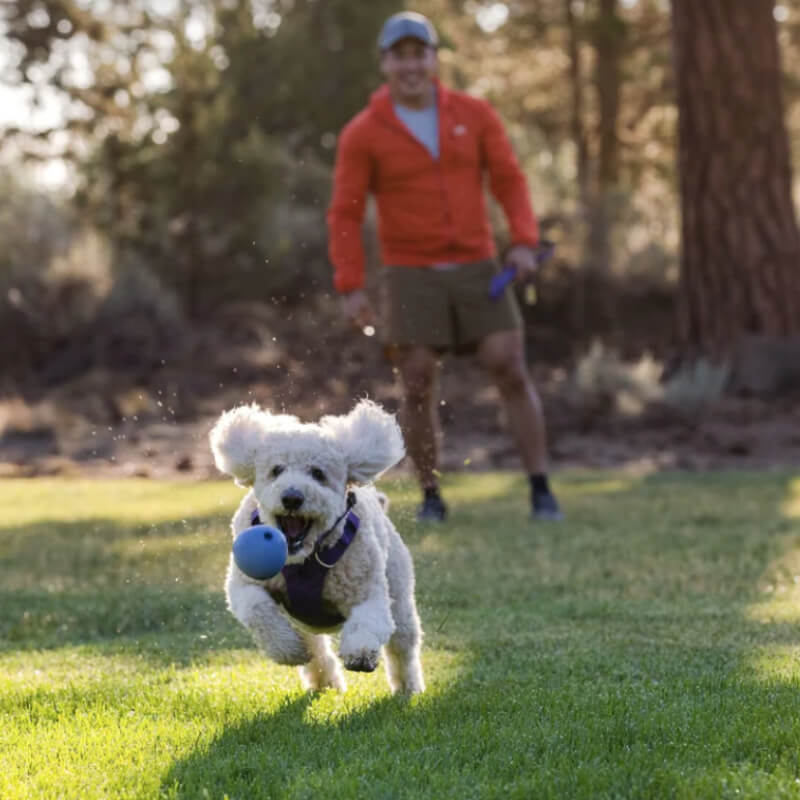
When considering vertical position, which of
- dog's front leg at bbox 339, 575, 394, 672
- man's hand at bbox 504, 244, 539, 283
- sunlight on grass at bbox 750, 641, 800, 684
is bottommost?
sunlight on grass at bbox 750, 641, 800, 684

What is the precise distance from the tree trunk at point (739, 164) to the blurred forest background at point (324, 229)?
0.9 inches

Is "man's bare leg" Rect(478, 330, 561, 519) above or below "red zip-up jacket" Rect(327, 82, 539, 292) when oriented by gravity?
below

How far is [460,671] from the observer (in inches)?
181

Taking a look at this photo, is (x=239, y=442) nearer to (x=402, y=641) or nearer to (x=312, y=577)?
(x=312, y=577)

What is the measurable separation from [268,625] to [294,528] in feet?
0.94

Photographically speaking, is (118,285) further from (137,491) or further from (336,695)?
(336,695)

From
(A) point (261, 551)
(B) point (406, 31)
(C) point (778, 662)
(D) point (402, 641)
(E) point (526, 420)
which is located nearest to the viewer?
(A) point (261, 551)

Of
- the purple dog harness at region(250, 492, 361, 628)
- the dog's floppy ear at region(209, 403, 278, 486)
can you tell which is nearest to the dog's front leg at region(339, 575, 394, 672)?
the purple dog harness at region(250, 492, 361, 628)

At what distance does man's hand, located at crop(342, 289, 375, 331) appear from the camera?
24.6 ft

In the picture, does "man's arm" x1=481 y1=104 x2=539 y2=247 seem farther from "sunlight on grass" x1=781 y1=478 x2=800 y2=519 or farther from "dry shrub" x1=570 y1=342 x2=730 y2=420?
"dry shrub" x1=570 y1=342 x2=730 y2=420

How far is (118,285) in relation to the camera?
62.3 feet

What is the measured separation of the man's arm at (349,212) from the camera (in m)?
7.61

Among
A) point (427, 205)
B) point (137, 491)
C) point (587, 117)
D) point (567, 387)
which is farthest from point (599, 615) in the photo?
point (587, 117)

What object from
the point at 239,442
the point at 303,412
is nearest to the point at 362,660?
the point at 239,442
